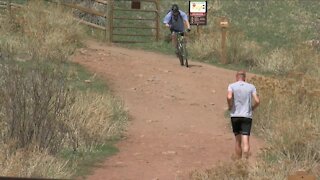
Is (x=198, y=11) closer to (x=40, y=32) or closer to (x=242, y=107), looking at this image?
(x=40, y=32)

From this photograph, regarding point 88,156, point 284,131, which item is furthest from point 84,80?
point 284,131

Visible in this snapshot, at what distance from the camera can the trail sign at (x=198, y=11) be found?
2345cm

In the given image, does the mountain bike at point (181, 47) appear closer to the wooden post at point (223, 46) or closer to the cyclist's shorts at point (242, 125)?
the wooden post at point (223, 46)

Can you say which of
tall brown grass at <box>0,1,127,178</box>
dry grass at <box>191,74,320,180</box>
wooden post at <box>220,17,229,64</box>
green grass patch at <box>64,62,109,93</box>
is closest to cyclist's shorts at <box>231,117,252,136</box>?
dry grass at <box>191,74,320,180</box>

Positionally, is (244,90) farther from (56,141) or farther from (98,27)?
(98,27)

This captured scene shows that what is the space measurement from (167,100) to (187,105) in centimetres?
52

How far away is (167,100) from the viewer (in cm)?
1552

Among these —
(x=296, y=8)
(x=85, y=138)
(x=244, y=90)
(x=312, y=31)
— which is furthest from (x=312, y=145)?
(x=296, y=8)

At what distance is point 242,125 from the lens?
1028 cm

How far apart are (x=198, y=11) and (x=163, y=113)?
9722mm

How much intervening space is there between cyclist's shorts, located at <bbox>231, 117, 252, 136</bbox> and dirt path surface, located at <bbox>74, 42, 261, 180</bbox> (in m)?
0.46

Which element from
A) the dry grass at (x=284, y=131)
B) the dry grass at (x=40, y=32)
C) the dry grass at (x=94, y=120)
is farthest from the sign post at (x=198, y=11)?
the dry grass at (x=94, y=120)

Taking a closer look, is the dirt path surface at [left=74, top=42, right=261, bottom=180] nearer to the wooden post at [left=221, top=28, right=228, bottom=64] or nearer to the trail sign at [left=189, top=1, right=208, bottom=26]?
the wooden post at [left=221, top=28, right=228, bottom=64]

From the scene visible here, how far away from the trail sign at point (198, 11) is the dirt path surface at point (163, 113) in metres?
2.07
